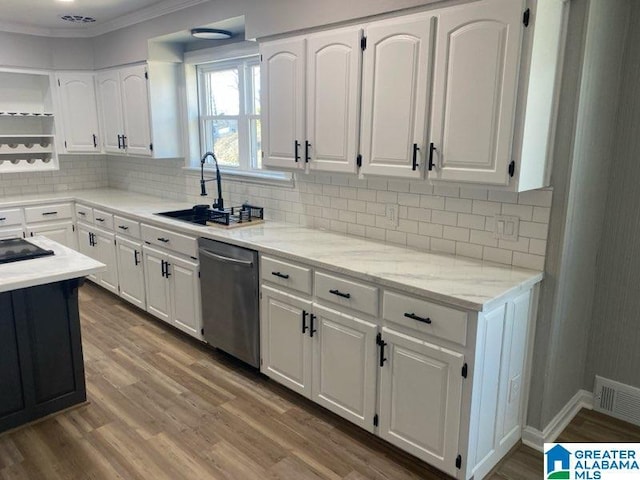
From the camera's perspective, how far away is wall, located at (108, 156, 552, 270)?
2.38 m

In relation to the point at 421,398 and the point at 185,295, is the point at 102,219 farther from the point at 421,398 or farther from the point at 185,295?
the point at 421,398

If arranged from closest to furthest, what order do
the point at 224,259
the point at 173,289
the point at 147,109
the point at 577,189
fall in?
1. the point at 577,189
2. the point at 224,259
3. the point at 173,289
4. the point at 147,109

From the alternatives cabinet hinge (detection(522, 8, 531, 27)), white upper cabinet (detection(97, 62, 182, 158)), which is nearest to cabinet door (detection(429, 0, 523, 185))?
cabinet hinge (detection(522, 8, 531, 27))

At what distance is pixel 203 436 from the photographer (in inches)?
102

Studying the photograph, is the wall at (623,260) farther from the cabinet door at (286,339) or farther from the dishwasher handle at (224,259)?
the dishwasher handle at (224,259)

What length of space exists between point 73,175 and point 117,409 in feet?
11.6

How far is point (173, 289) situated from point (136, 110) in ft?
6.07

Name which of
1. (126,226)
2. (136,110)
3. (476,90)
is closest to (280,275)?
(476,90)

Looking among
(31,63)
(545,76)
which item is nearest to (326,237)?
(545,76)

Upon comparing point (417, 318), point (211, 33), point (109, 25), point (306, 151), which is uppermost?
point (109, 25)

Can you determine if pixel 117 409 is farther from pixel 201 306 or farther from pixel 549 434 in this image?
pixel 549 434

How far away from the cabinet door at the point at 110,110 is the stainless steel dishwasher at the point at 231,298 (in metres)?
2.14

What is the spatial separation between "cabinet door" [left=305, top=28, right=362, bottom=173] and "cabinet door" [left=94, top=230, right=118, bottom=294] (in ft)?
8.02

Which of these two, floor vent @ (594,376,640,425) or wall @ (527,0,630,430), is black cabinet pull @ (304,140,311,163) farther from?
floor vent @ (594,376,640,425)
